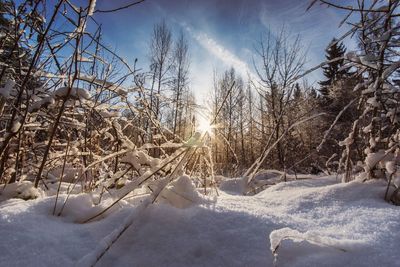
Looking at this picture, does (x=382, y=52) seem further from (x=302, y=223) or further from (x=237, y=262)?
(x=237, y=262)

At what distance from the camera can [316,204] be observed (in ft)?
3.27

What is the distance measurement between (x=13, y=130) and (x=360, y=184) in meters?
1.30

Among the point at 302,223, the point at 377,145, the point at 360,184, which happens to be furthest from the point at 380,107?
the point at 302,223

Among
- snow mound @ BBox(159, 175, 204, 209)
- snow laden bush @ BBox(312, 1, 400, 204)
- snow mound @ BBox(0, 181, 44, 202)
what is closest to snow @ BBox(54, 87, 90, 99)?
snow mound @ BBox(0, 181, 44, 202)

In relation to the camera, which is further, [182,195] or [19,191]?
[19,191]

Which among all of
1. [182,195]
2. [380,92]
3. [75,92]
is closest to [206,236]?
[182,195]

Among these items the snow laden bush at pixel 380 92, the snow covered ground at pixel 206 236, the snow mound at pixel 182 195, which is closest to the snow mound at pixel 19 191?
the snow covered ground at pixel 206 236

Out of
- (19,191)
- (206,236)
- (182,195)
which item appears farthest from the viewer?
(19,191)

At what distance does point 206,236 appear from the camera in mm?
687

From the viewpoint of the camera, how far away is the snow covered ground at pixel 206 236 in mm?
604

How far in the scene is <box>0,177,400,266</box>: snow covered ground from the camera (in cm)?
60

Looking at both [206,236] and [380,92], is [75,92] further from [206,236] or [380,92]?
[380,92]

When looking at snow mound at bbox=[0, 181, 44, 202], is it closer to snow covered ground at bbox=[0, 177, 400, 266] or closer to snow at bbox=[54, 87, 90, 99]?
snow covered ground at bbox=[0, 177, 400, 266]

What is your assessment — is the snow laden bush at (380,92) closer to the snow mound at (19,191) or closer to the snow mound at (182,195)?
the snow mound at (182,195)
